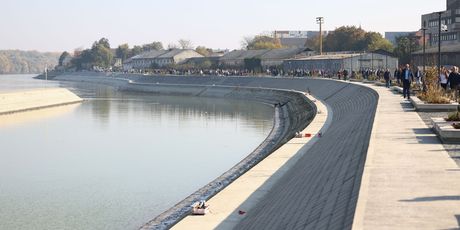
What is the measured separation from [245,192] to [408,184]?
5258mm

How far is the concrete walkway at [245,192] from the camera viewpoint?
12719mm

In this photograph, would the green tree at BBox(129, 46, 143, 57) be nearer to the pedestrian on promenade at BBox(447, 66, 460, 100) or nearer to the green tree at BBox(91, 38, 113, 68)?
the green tree at BBox(91, 38, 113, 68)

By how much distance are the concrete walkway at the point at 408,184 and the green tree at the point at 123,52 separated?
173826 mm

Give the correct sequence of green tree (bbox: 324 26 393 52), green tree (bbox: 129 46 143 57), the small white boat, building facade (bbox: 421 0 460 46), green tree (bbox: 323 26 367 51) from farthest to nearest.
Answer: green tree (bbox: 129 46 143 57) → green tree (bbox: 323 26 367 51) → green tree (bbox: 324 26 393 52) → building facade (bbox: 421 0 460 46) → the small white boat

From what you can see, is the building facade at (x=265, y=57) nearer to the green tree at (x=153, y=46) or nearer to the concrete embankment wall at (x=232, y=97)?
the concrete embankment wall at (x=232, y=97)

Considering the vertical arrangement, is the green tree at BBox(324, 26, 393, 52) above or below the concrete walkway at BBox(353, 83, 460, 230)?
above

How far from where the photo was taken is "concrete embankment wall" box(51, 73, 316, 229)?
58.1 feet

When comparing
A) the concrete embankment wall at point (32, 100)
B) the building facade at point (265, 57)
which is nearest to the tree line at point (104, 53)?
the building facade at point (265, 57)

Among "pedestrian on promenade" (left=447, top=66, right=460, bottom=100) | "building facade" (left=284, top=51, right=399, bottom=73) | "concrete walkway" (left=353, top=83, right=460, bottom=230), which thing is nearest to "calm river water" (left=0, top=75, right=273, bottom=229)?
"concrete walkway" (left=353, top=83, right=460, bottom=230)

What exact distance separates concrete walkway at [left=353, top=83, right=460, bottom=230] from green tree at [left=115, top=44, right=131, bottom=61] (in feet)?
570

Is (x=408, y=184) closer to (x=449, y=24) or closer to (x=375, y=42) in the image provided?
(x=449, y=24)

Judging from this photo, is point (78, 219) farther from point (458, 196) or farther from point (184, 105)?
point (184, 105)

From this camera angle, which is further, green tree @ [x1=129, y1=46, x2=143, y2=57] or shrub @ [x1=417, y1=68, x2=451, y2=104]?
green tree @ [x1=129, y1=46, x2=143, y2=57]

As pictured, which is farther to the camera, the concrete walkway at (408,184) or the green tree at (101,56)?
the green tree at (101,56)
